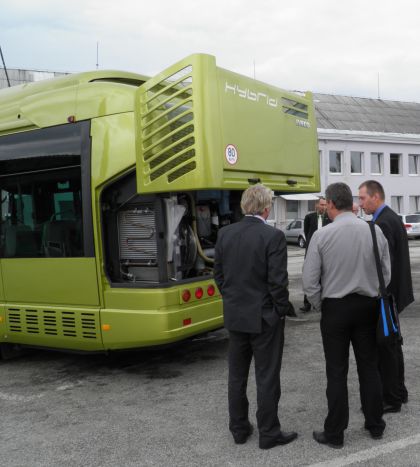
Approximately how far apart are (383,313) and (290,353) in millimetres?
2896

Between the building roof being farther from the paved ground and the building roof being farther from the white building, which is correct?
the paved ground

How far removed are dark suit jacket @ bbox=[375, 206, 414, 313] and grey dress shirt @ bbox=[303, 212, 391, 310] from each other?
0.55m

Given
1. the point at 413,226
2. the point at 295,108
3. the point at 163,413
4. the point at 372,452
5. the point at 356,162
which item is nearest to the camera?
the point at 372,452

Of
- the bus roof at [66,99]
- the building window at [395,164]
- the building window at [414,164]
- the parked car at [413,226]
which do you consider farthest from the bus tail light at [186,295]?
the building window at [414,164]

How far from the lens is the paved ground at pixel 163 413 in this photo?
12.9 ft

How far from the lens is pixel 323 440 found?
4062mm

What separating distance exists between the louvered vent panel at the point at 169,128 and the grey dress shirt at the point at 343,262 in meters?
1.73

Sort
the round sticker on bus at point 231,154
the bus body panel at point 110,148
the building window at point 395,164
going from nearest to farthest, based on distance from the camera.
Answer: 1. the round sticker on bus at point 231,154
2. the bus body panel at point 110,148
3. the building window at point 395,164

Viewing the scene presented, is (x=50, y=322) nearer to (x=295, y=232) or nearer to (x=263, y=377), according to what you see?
(x=263, y=377)

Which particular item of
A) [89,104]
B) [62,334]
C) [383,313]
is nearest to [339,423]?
[383,313]

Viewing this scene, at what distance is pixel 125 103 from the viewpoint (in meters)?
5.79

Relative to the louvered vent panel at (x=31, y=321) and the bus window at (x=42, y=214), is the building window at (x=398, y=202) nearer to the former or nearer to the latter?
the bus window at (x=42, y=214)

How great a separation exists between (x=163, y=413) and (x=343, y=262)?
6.71 feet

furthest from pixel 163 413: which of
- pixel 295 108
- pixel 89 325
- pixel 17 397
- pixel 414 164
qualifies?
pixel 414 164
